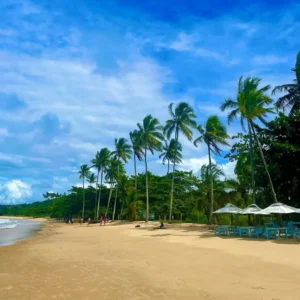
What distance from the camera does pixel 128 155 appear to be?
2105 inches

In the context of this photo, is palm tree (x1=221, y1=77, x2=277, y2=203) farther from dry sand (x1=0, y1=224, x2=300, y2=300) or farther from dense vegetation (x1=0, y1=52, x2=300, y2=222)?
dry sand (x1=0, y1=224, x2=300, y2=300)

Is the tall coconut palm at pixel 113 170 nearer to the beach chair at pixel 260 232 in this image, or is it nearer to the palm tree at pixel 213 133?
the palm tree at pixel 213 133

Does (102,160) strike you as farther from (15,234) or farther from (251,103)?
(251,103)

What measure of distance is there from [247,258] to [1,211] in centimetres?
16412

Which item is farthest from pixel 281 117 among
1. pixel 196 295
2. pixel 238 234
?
pixel 196 295

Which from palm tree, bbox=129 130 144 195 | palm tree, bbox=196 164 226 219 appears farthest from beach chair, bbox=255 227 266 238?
palm tree, bbox=129 130 144 195

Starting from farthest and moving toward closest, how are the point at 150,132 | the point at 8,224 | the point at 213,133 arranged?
1. the point at 8,224
2. the point at 150,132
3. the point at 213,133

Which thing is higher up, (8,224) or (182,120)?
(182,120)

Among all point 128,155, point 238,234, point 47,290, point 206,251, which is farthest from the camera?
point 128,155

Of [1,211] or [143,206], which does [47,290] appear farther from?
[1,211]

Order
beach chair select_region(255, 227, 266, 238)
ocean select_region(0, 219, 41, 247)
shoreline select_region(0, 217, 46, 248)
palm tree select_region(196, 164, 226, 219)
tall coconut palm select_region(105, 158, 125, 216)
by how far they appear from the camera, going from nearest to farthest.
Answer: beach chair select_region(255, 227, 266, 238) < shoreline select_region(0, 217, 46, 248) < ocean select_region(0, 219, 41, 247) < palm tree select_region(196, 164, 226, 219) < tall coconut palm select_region(105, 158, 125, 216)

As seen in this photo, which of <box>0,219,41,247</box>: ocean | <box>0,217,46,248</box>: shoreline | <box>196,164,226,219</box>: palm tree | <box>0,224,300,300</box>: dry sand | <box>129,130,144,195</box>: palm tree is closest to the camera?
<box>0,224,300,300</box>: dry sand

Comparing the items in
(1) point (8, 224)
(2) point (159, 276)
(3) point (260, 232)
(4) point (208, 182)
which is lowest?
(2) point (159, 276)

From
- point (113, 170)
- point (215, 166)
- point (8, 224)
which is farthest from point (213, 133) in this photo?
point (8, 224)
